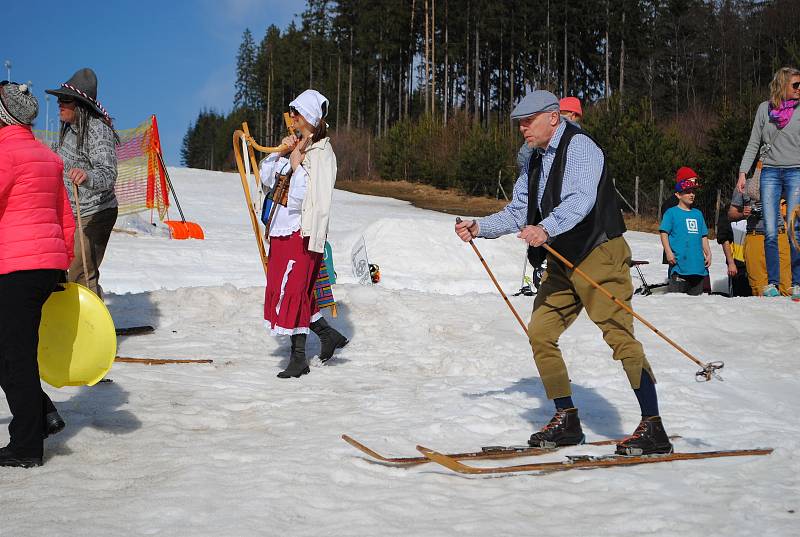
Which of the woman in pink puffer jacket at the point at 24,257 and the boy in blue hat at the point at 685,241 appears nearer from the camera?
the woman in pink puffer jacket at the point at 24,257

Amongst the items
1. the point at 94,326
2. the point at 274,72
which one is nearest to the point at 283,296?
the point at 94,326

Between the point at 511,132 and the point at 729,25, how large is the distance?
18.5m

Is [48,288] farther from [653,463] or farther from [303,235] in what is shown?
[653,463]

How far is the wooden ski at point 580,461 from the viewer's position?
4133mm

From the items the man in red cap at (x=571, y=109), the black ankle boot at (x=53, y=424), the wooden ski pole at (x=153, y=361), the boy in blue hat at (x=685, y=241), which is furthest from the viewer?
the boy in blue hat at (x=685, y=241)

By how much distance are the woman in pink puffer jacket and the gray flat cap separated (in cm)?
249

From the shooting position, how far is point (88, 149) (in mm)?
6621

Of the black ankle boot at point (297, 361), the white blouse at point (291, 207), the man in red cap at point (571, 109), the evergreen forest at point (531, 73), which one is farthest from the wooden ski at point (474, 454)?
the evergreen forest at point (531, 73)

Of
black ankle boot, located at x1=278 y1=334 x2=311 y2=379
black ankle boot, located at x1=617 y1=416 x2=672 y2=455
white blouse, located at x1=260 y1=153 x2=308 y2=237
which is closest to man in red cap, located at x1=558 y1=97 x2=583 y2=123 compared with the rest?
white blouse, located at x1=260 y1=153 x2=308 y2=237

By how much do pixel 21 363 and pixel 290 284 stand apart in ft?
9.31

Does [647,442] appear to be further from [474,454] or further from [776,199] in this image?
[776,199]

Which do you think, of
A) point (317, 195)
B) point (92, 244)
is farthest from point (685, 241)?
point (92, 244)

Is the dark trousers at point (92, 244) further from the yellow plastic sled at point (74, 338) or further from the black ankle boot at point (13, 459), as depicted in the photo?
the black ankle boot at point (13, 459)

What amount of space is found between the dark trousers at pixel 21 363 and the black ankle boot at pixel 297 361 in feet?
9.07
